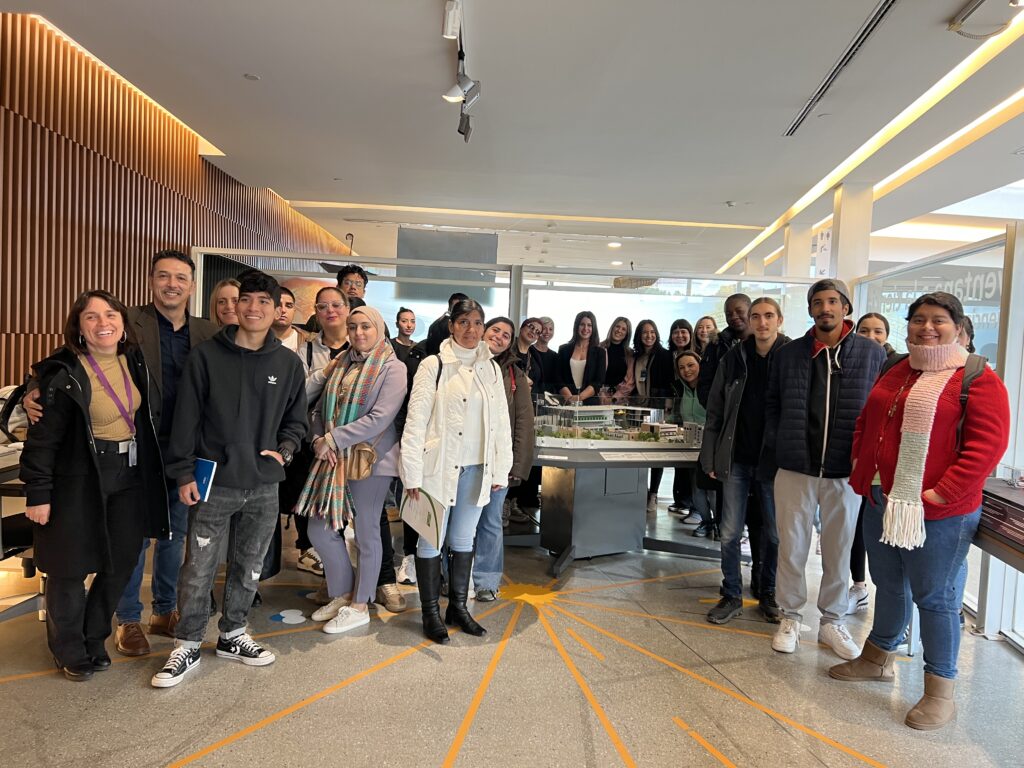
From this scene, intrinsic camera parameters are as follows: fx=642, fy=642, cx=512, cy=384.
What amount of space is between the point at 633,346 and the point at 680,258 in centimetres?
760

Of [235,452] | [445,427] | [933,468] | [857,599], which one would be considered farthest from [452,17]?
[857,599]

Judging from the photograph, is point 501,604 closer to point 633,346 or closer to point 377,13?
point 633,346

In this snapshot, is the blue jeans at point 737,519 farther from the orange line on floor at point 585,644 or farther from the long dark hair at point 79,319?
the long dark hair at point 79,319

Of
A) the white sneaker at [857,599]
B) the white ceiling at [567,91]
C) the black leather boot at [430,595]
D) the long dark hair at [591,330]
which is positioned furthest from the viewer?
the long dark hair at [591,330]

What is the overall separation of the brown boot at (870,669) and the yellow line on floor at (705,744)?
36.1 inches

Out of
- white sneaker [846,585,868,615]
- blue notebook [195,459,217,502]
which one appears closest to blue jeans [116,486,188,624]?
blue notebook [195,459,217,502]

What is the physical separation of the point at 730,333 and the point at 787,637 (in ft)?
6.32

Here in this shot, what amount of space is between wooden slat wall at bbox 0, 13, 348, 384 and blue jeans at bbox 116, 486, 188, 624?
235 cm

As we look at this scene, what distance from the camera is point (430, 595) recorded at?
10.7 feet

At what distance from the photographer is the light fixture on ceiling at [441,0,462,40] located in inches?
132

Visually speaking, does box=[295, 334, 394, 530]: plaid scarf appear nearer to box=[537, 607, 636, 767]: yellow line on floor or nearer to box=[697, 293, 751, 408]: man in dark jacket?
box=[537, 607, 636, 767]: yellow line on floor

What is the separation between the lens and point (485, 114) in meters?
5.33

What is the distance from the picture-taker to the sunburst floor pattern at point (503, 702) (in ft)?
7.73

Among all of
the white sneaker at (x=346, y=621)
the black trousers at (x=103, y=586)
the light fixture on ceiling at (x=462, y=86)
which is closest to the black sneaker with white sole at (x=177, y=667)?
the black trousers at (x=103, y=586)
